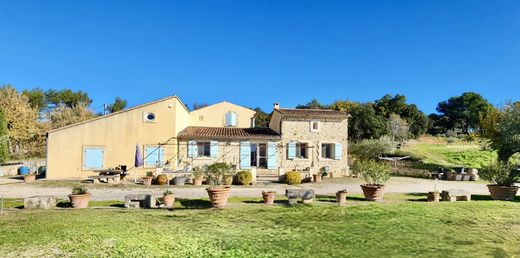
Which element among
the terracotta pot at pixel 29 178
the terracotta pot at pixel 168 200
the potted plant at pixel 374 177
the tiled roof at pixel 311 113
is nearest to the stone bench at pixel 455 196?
the potted plant at pixel 374 177

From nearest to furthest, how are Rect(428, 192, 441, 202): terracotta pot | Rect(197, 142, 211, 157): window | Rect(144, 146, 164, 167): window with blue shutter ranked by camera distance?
Rect(428, 192, 441, 202): terracotta pot
Rect(144, 146, 164, 167): window with blue shutter
Rect(197, 142, 211, 157): window

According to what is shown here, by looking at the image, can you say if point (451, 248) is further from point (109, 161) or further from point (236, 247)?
point (109, 161)

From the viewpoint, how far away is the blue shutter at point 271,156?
2506cm

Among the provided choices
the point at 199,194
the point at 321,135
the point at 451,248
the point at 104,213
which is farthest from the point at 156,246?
the point at 321,135

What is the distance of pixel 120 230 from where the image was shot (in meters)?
8.38

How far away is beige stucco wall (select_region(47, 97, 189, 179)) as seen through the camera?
73.8ft

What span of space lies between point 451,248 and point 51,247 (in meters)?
8.44

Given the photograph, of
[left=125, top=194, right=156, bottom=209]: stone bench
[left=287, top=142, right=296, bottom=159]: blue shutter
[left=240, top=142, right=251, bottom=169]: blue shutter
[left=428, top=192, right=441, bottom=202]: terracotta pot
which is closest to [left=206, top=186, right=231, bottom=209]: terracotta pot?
[left=125, top=194, right=156, bottom=209]: stone bench

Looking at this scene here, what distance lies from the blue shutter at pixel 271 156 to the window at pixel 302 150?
6.24 feet

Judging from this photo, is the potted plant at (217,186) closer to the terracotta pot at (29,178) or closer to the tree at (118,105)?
the terracotta pot at (29,178)

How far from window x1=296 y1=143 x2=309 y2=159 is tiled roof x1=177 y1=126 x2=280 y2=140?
1.92 meters

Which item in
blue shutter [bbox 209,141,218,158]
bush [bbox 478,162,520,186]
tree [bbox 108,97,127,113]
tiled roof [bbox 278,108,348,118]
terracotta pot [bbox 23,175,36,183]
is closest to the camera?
bush [bbox 478,162,520,186]

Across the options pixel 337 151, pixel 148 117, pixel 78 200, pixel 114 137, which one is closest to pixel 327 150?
pixel 337 151

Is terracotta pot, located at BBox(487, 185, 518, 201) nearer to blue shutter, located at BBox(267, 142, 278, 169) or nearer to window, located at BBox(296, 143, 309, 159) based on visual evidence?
window, located at BBox(296, 143, 309, 159)
